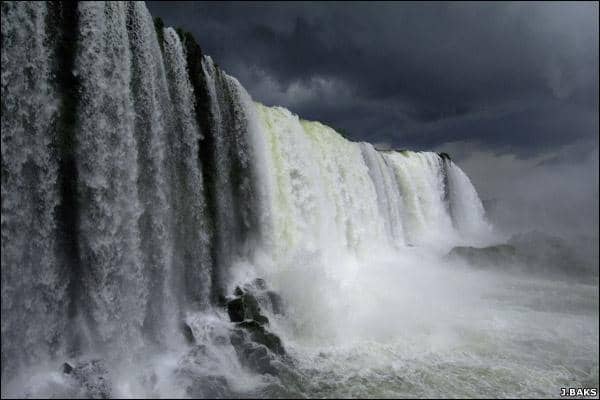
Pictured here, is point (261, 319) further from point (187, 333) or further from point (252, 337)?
point (187, 333)

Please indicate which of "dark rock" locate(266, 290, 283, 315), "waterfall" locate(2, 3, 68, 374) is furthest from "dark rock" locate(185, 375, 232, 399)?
"dark rock" locate(266, 290, 283, 315)

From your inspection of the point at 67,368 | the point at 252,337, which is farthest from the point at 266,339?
the point at 67,368

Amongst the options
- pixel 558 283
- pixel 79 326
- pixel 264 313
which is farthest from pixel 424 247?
pixel 79 326

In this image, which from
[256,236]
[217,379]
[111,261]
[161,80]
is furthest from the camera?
[256,236]

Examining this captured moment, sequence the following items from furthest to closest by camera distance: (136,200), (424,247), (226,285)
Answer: (424,247)
(226,285)
(136,200)

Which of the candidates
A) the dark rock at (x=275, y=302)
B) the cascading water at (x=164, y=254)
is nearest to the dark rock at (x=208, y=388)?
the cascading water at (x=164, y=254)

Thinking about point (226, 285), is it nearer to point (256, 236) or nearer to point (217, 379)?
point (256, 236)
